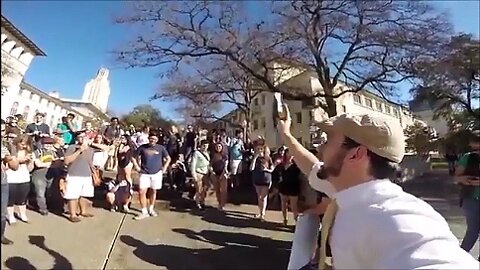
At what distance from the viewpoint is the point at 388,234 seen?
32 centimetres

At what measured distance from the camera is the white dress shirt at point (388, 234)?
316 mm

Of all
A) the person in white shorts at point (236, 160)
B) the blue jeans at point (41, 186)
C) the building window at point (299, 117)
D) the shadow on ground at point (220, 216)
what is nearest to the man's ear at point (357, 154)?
the blue jeans at point (41, 186)

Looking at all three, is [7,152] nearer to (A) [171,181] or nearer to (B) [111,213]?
(B) [111,213]

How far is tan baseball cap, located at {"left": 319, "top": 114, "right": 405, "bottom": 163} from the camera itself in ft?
1.29

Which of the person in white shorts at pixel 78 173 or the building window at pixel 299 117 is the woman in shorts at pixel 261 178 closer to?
the building window at pixel 299 117

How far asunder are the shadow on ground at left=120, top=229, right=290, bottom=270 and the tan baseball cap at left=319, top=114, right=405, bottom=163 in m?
1.39

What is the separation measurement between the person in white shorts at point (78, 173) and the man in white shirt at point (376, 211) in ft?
1.05

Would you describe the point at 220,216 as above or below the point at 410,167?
below

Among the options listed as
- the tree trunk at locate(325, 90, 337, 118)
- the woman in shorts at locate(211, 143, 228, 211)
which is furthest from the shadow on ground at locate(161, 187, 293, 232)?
the tree trunk at locate(325, 90, 337, 118)

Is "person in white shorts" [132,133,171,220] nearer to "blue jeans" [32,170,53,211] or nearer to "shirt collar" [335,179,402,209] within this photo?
"blue jeans" [32,170,53,211]

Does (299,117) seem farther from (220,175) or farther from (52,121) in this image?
(220,175)

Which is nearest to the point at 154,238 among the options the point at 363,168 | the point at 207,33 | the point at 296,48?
the point at 207,33

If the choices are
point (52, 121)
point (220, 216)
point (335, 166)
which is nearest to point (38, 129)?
point (52, 121)

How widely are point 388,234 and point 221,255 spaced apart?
1.67m
